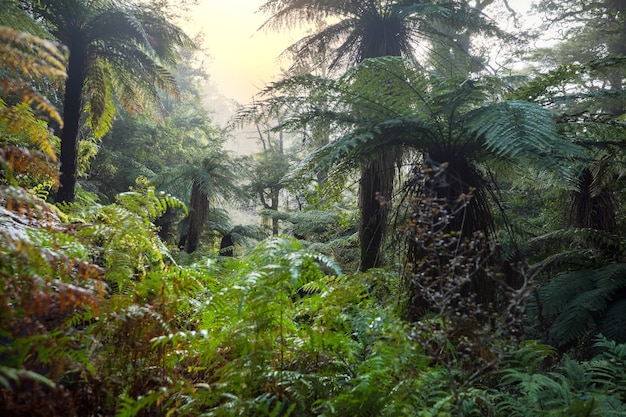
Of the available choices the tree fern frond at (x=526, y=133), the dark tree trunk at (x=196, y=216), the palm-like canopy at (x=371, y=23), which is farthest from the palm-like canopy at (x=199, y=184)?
the tree fern frond at (x=526, y=133)

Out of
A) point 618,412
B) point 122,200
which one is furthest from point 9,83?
point 618,412

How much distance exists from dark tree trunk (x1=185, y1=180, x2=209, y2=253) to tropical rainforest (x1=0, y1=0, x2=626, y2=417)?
2.71 m

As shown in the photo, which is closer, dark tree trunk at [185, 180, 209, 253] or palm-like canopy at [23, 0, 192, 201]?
palm-like canopy at [23, 0, 192, 201]

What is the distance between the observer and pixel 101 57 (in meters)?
5.06

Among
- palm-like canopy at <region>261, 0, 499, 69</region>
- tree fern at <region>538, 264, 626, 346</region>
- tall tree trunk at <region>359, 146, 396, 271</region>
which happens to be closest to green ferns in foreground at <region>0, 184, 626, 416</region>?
tree fern at <region>538, 264, 626, 346</region>

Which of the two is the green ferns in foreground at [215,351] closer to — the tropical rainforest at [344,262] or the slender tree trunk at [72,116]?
the tropical rainforest at [344,262]

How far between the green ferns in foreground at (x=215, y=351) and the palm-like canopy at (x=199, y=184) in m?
6.01

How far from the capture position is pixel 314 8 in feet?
16.4

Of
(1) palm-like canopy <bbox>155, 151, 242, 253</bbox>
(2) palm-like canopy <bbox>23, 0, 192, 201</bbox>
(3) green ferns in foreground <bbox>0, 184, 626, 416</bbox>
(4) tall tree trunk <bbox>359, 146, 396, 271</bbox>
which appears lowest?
(3) green ferns in foreground <bbox>0, 184, 626, 416</bbox>

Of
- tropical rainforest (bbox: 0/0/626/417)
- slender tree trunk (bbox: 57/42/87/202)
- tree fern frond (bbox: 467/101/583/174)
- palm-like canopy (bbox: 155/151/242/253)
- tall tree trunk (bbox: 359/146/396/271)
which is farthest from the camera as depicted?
palm-like canopy (bbox: 155/151/242/253)

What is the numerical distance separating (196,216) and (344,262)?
12.5 feet

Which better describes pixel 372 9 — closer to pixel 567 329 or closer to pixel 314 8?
pixel 314 8

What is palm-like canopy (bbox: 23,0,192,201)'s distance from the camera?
4.41 m

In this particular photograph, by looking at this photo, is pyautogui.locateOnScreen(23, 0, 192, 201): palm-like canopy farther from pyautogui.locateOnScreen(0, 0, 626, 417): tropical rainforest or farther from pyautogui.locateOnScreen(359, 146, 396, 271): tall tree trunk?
pyautogui.locateOnScreen(359, 146, 396, 271): tall tree trunk
